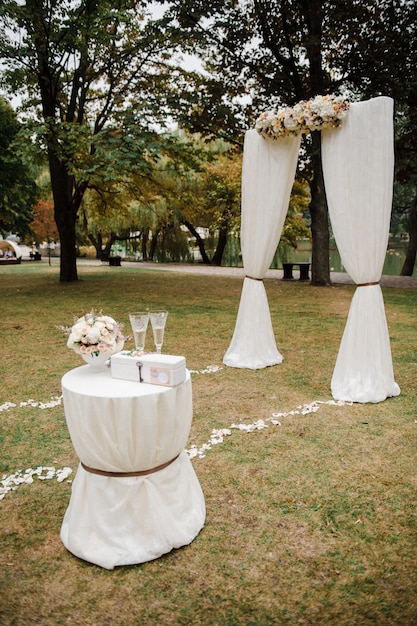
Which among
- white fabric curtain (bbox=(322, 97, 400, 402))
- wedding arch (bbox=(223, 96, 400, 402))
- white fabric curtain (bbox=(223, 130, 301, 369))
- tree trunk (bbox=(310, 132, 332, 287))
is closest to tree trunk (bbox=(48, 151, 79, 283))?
tree trunk (bbox=(310, 132, 332, 287))

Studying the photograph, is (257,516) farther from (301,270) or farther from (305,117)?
(301,270)

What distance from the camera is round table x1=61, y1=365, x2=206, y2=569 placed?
8.01 feet

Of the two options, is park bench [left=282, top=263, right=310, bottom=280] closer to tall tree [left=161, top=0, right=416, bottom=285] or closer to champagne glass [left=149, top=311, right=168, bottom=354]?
tall tree [left=161, top=0, right=416, bottom=285]

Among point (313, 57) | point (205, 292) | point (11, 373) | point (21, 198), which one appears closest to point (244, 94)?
point (313, 57)

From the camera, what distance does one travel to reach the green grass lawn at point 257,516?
222 cm

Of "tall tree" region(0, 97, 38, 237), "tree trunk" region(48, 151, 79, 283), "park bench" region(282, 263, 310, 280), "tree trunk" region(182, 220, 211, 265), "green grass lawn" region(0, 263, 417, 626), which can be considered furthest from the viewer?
"tree trunk" region(182, 220, 211, 265)

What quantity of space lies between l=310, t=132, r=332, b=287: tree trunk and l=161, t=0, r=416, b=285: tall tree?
3cm

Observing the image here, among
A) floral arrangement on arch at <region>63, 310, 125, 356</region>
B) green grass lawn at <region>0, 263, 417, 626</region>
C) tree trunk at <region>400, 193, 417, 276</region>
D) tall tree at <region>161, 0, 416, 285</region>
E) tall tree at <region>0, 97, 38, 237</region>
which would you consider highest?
tall tree at <region>161, 0, 416, 285</region>

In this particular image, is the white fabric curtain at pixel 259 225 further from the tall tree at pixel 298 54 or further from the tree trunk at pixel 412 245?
the tree trunk at pixel 412 245

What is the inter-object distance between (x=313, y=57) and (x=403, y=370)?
10.7 m

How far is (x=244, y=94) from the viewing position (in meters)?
15.0

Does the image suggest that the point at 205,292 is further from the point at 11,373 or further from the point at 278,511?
the point at 278,511

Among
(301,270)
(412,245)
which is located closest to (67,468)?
(301,270)

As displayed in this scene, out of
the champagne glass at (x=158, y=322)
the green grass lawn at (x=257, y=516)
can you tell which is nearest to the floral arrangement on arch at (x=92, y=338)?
the champagne glass at (x=158, y=322)
